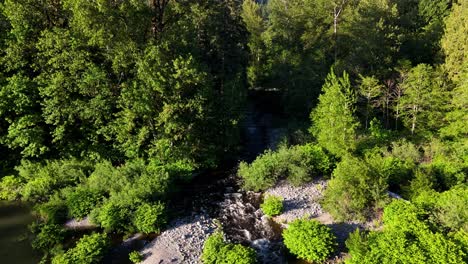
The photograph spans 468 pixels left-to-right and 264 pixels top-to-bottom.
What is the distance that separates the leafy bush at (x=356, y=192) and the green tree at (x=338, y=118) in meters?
5.32

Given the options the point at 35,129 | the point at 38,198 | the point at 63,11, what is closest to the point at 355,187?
the point at 38,198

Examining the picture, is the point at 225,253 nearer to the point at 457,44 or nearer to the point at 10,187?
the point at 10,187

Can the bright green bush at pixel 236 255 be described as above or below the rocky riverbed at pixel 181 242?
above

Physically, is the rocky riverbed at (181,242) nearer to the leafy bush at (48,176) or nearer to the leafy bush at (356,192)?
the leafy bush at (356,192)

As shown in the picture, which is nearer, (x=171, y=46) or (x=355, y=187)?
(x=355, y=187)

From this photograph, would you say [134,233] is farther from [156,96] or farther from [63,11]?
[63,11]

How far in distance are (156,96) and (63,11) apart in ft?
30.4

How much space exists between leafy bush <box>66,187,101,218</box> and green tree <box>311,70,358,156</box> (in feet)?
51.0

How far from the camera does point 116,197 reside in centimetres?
1822

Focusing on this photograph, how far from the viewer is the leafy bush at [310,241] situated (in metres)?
14.5

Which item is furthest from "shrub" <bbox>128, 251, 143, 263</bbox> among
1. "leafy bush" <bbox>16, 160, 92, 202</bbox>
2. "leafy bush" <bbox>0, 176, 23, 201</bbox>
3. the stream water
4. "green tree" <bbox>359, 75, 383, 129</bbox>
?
"green tree" <bbox>359, 75, 383, 129</bbox>

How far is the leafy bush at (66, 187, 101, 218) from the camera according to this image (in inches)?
731

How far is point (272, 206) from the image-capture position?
18594mm

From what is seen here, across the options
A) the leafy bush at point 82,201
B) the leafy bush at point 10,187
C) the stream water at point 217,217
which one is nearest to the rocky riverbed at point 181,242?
the stream water at point 217,217
